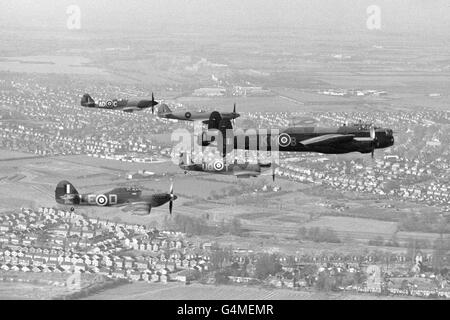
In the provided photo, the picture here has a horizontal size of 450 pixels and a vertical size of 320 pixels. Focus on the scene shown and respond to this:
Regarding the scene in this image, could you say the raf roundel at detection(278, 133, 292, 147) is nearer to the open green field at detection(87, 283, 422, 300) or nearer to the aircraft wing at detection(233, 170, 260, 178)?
the aircraft wing at detection(233, 170, 260, 178)

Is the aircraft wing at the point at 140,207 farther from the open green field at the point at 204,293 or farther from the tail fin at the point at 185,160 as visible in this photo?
the open green field at the point at 204,293

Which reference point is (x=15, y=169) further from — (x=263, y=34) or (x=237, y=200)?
(x=263, y=34)

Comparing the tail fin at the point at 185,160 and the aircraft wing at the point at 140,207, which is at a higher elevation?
the tail fin at the point at 185,160

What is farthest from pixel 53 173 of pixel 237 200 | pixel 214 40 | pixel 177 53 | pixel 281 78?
pixel 214 40

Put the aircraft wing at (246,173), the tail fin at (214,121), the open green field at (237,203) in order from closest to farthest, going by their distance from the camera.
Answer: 1. the tail fin at (214,121)
2. the aircraft wing at (246,173)
3. the open green field at (237,203)

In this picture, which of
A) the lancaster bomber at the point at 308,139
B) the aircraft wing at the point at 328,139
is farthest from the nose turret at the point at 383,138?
the aircraft wing at the point at 328,139

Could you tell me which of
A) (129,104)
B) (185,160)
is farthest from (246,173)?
(129,104)
